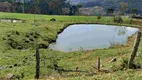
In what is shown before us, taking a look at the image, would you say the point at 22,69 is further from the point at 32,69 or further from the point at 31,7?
the point at 31,7

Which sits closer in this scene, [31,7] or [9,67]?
[9,67]

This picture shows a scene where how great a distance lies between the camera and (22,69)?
2923 cm

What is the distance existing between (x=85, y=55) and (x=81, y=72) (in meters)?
12.8

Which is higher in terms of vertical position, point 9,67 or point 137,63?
point 137,63

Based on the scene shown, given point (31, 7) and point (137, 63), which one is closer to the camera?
point (137, 63)

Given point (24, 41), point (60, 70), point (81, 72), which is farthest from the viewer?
point (24, 41)

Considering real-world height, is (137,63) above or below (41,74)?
above

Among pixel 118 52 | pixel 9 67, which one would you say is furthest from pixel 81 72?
pixel 118 52

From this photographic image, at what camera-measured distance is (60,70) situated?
28.7m

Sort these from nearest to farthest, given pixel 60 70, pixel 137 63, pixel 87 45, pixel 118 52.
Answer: pixel 137 63 < pixel 60 70 < pixel 118 52 < pixel 87 45

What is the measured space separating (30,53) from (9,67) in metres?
9.69

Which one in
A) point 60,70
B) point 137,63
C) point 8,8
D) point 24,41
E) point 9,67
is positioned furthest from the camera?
point 8,8

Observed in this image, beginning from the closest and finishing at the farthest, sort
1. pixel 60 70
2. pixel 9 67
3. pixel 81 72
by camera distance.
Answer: pixel 81 72, pixel 60 70, pixel 9 67

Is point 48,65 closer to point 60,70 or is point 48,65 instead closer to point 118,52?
point 60,70
